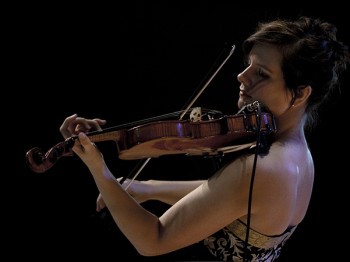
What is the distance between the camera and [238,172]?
3.25 feet

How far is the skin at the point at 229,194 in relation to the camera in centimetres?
99

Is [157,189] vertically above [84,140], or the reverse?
[84,140]

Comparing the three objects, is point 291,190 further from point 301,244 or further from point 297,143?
point 301,244

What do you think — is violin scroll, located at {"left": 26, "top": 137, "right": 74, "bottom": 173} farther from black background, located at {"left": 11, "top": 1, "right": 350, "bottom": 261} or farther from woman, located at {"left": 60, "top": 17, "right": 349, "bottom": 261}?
black background, located at {"left": 11, "top": 1, "right": 350, "bottom": 261}

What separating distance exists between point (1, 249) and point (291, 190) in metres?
1.43

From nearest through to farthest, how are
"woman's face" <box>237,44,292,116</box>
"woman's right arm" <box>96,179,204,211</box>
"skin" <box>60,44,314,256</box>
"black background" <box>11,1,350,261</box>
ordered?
"skin" <box>60,44,314,256</box> < "woman's face" <box>237,44,292,116</box> < "woman's right arm" <box>96,179,204,211</box> < "black background" <box>11,1,350,261</box>

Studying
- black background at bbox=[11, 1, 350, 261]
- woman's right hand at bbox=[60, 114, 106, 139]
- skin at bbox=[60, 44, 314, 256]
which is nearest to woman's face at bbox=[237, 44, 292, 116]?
skin at bbox=[60, 44, 314, 256]

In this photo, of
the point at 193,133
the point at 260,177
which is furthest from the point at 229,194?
the point at 193,133

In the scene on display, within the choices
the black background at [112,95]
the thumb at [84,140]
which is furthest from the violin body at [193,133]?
the black background at [112,95]

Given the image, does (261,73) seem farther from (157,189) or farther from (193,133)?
(157,189)

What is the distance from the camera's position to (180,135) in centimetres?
107

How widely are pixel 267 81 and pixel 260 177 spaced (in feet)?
0.91

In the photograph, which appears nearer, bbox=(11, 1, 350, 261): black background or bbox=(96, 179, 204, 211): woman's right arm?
bbox=(96, 179, 204, 211): woman's right arm

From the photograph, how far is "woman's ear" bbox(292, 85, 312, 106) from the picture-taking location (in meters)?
1.12
